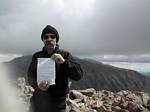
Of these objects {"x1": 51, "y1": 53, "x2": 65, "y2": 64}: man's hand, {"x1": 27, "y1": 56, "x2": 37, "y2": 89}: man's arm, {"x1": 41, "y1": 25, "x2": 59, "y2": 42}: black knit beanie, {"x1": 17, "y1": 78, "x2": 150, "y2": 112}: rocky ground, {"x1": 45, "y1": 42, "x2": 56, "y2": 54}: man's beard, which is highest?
{"x1": 41, "y1": 25, "x2": 59, "y2": 42}: black knit beanie

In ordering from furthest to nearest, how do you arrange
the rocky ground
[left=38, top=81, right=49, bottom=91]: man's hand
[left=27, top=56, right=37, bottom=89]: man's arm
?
the rocky ground, [left=27, top=56, right=37, bottom=89]: man's arm, [left=38, top=81, right=49, bottom=91]: man's hand

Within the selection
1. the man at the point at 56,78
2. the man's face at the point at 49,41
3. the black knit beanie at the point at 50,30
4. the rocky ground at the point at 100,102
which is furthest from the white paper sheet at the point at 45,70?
the rocky ground at the point at 100,102

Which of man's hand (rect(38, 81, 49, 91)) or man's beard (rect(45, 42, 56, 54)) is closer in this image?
man's hand (rect(38, 81, 49, 91))

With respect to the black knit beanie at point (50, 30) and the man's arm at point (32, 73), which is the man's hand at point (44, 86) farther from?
the black knit beanie at point (50, 30)

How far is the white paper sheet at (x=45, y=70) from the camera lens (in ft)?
22.4

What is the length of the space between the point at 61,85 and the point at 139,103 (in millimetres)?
16702

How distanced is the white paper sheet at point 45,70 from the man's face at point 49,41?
0.70 ft

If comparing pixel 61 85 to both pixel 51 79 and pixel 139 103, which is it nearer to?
pixel 51 79

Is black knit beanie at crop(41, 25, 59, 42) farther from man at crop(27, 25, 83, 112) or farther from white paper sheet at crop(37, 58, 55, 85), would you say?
white paper sheet at crop(37, 58, 55, 85)

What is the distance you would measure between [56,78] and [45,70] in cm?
22

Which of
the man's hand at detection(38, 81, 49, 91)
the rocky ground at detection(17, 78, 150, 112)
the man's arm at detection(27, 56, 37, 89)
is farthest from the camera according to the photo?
the rocky ground at detection(17, 78, 150, 112)

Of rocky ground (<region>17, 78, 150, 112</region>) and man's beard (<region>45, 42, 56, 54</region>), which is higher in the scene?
man's beard (<region>45, 42, 56, 54</region>)

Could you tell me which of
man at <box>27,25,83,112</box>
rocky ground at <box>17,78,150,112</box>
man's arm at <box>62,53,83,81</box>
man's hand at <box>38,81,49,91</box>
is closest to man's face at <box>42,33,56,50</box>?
man at <box>27,25,83,112</box>

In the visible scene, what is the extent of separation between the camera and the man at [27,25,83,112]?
266 inches
